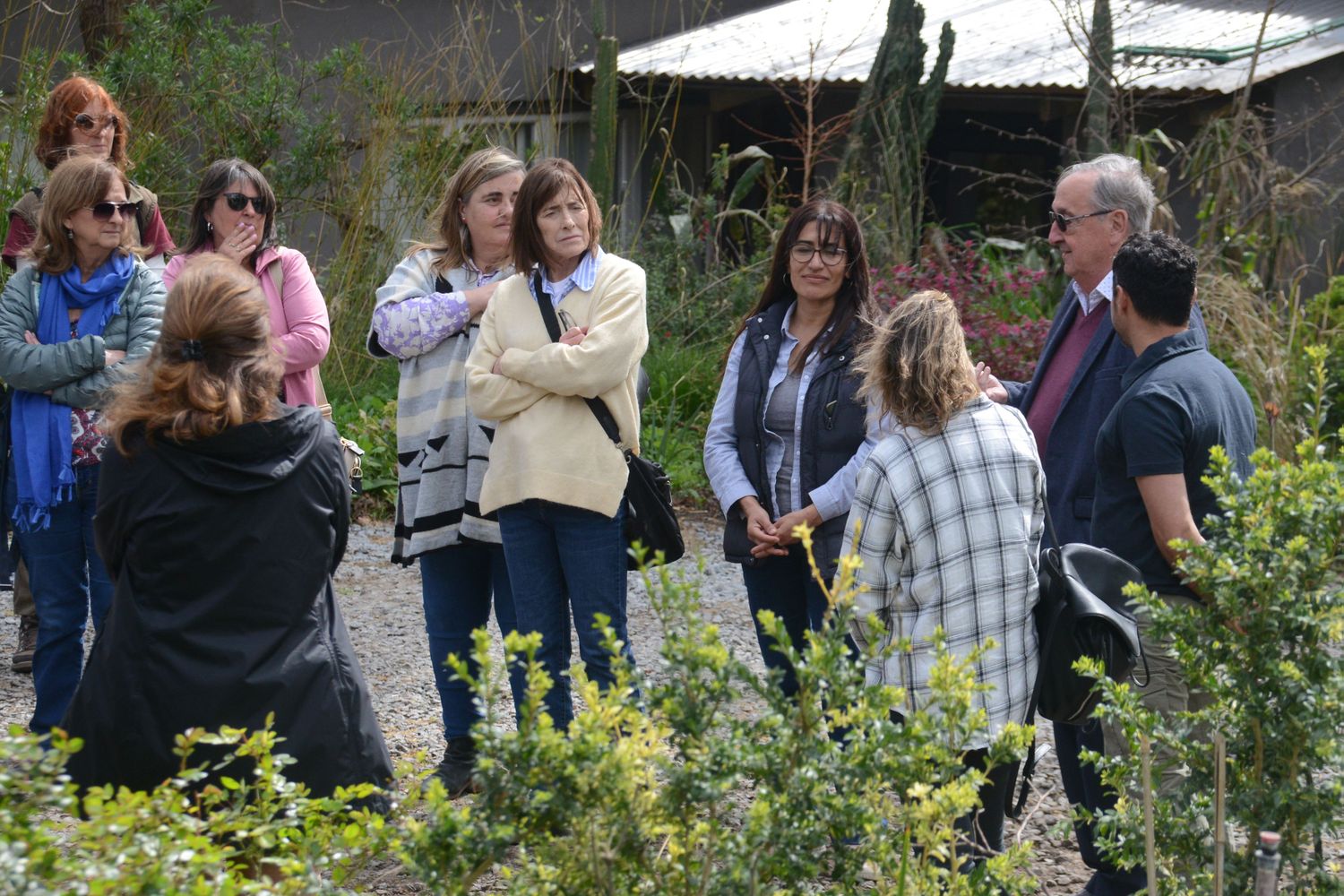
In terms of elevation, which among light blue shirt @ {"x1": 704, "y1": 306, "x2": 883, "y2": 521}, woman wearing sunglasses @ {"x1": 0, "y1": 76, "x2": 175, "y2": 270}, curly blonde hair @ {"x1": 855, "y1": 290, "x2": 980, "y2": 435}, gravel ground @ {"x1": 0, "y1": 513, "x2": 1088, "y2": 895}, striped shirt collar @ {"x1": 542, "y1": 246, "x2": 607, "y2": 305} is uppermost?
woman wearing sunglasses @ {"x1": 0, "y1": 76, "x2": 175, "y2": 270}

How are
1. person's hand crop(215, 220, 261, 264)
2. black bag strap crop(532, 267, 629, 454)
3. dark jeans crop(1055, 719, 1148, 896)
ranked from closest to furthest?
dark jeans crop(1055, 719, 1148, 896) < black bag strap crop(532, 267, 629, 454) < person's hand crop(215, 220, 261, 264)

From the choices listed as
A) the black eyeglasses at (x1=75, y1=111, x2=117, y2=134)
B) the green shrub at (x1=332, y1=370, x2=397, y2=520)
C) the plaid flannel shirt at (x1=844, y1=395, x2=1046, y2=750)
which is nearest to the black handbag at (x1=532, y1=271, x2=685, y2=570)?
the plaid flannel shirt at (x1=844, y1=395, x2=1046, y2=750)

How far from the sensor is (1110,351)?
369 centimetres

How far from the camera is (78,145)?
205 inches

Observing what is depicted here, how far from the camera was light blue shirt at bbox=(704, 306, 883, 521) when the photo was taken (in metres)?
3.87

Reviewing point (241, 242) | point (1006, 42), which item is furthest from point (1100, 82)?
point (241, 242)

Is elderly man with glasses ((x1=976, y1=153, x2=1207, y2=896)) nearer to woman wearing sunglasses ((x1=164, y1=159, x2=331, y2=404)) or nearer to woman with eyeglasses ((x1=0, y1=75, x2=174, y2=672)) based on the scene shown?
woman wearing sunglasses ((x1=164, y1=159, x2=331, y2=404))

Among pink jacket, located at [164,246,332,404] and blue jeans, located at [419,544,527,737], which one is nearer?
blue jeans, located at [419,544,527,737]

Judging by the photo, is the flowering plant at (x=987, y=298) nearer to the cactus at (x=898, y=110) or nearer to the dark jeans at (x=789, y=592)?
the cactus at (x=898, y=110)

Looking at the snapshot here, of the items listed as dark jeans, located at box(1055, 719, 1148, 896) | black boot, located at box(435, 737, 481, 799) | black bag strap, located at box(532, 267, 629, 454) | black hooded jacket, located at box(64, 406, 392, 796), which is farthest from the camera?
black boot, located at box(435, 737, 481, 799)

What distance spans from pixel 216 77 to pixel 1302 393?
268 inches

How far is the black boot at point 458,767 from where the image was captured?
4.20m

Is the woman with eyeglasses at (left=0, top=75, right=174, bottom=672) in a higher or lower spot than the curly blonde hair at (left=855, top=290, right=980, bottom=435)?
higher

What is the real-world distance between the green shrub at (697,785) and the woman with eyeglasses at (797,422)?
5.52 feet
